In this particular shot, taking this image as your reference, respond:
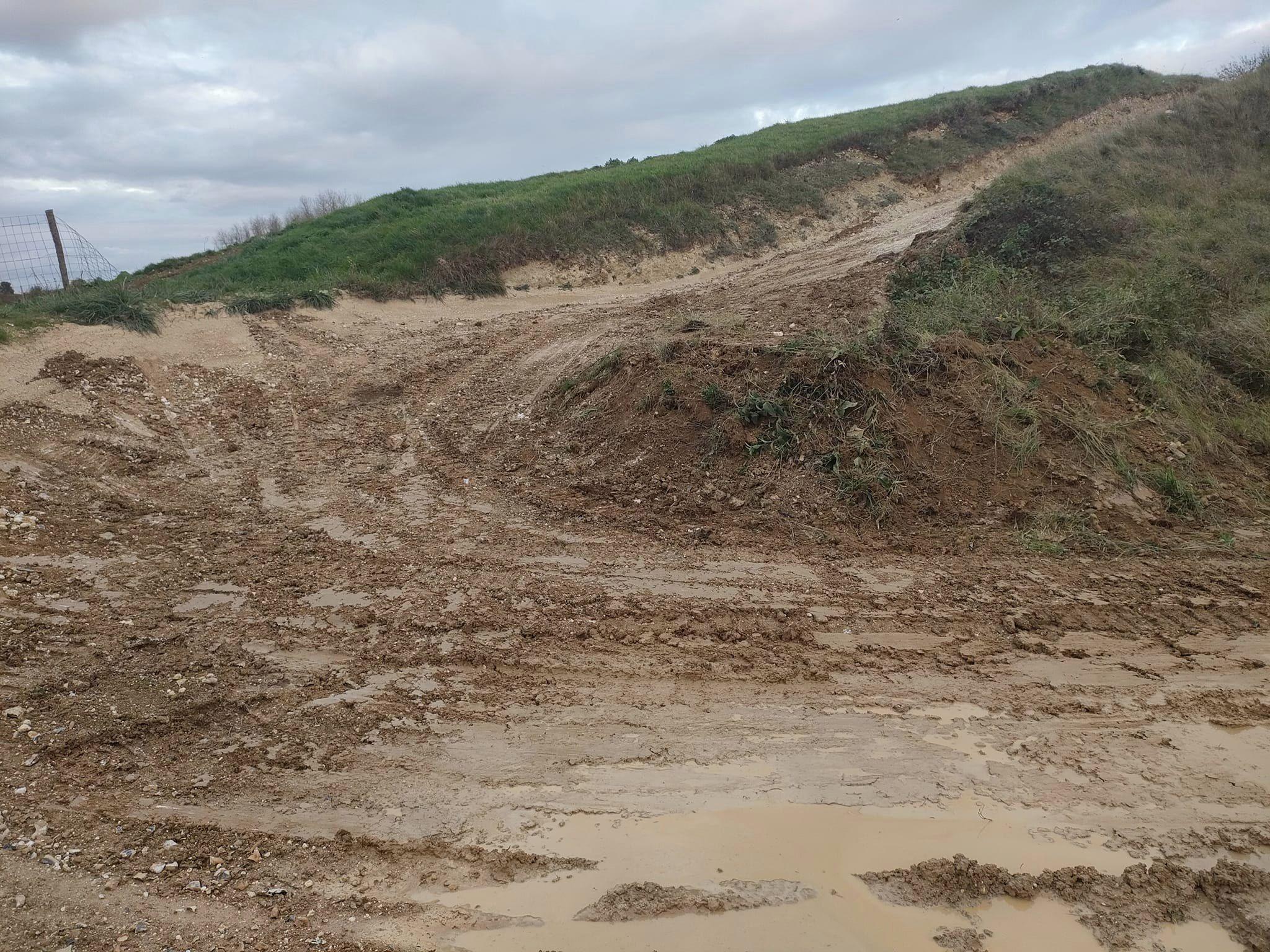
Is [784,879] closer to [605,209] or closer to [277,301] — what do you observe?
[277,301]

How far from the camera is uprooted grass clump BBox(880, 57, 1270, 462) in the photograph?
7492mm

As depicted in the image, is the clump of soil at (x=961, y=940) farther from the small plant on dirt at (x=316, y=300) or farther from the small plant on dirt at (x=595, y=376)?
the small plant on dirt at (x=316, y=300)

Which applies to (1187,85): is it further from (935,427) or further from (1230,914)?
(1230,914)

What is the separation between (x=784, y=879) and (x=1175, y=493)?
5267mm

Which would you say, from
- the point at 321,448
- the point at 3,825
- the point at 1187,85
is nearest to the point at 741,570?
the point at 3,825

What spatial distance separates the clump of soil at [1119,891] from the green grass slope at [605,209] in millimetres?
12460

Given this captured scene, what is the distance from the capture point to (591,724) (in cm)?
392

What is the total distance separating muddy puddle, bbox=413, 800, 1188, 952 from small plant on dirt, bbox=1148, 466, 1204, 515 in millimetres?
4030

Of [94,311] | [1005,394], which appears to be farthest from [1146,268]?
[94,311]

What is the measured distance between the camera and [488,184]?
20.6 m

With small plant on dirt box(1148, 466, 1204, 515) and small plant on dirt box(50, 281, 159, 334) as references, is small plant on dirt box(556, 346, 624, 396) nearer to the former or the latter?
small plant on dirt box(1148, 466, 1204, 515)

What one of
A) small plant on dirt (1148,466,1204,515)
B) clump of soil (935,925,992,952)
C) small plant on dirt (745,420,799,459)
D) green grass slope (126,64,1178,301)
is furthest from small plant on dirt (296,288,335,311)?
clump of soil (935,925,992,952)

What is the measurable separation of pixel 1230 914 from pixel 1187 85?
95.8 feet

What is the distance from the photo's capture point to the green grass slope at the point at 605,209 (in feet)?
45.9
